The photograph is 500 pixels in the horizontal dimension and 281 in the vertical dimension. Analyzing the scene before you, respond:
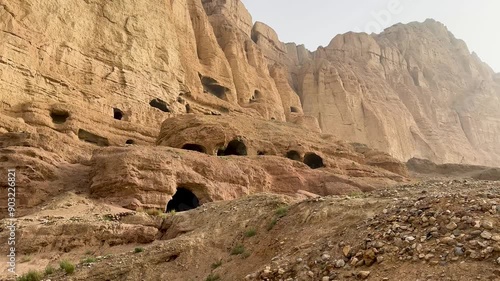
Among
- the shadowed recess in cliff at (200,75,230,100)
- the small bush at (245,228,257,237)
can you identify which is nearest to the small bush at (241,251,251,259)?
the small bush at (245,228,257,237)

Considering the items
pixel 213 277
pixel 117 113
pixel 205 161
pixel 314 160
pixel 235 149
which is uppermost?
pixel 117 113

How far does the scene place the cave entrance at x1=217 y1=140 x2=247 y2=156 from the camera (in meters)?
29.6

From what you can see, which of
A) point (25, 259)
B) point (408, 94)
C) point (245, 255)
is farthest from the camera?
point (408, 94)

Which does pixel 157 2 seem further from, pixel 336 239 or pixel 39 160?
pixel 336 239

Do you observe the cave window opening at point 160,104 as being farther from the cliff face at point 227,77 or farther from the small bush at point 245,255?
the small bush at point 245,255

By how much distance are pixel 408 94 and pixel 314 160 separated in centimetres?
6304

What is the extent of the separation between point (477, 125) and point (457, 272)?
4020 inches

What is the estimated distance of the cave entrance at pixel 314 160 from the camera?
33078 millimetres

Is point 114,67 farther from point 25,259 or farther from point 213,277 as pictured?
point 213,277

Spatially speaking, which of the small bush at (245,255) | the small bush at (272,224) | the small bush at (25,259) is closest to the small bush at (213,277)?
the small bush at (245,255)

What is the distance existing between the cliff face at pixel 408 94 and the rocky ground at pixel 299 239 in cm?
6032

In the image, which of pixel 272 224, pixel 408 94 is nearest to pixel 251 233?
pixel 272 224

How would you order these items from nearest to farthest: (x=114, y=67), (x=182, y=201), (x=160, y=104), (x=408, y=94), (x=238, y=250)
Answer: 1. (x=238, y=250)
2. (x=182, y=201)
3. (x=114, y=67)
4. (x=160, y=104)
5. (x=408, y=94)

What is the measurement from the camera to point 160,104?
41.8m
